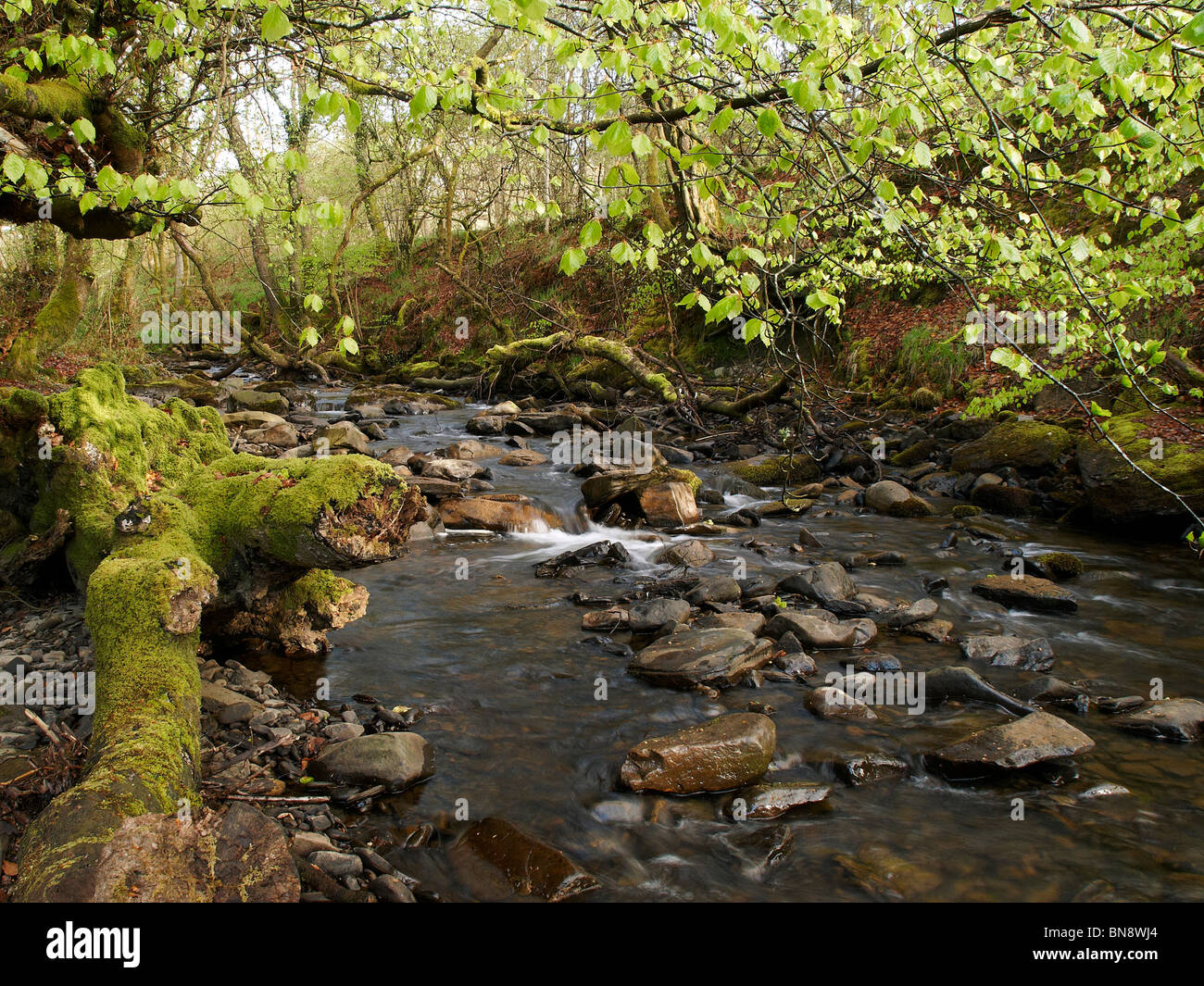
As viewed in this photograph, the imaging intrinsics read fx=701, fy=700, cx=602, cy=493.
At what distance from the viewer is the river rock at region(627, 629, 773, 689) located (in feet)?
18.5

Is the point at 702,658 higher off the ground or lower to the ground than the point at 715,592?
lower

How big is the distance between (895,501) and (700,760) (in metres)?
7.69

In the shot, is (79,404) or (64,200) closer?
(79,404)

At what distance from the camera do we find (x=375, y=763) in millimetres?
4203

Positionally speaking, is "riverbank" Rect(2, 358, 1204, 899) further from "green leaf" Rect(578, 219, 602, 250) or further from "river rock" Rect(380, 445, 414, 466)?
"green leaf" Rect(578, 219, 602, 250)

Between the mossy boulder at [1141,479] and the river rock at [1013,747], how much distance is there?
18.5 feet

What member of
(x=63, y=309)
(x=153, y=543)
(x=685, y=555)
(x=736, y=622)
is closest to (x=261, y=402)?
(x=63, y=309)

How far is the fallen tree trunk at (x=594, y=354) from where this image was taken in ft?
49.4

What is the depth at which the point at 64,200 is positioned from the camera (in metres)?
8.08

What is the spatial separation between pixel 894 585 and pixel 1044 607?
57.4 inches

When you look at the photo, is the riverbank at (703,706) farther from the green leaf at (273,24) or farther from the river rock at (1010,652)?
the green leaf at (273,24)

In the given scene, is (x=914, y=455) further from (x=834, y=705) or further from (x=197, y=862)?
(x=197, y=862)
